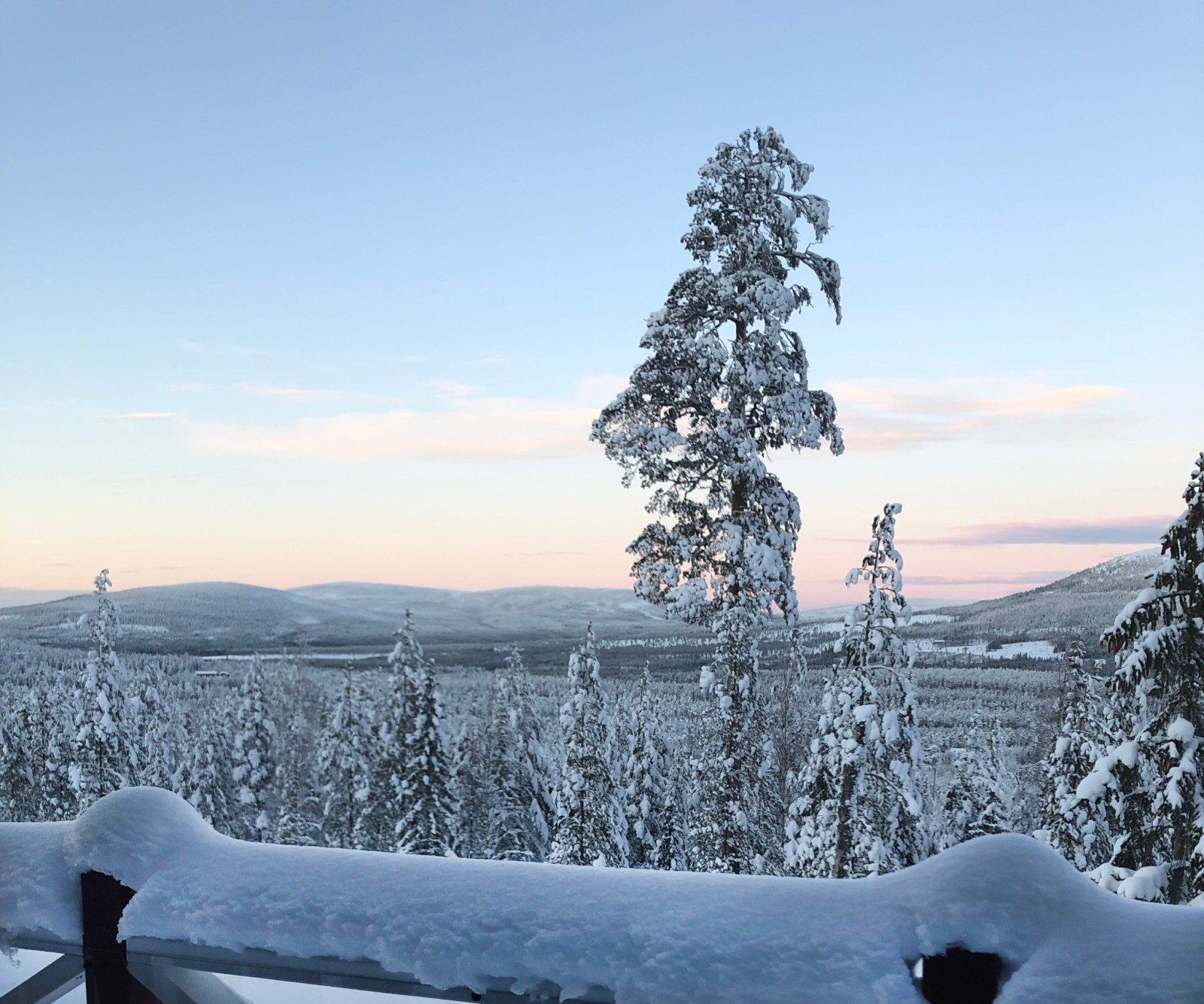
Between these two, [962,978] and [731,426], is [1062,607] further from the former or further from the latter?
[962,978]

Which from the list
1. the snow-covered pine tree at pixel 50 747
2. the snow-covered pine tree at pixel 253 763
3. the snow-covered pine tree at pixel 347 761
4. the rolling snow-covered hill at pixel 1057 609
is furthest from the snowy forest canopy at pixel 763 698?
the snow-covered pine tree at pixel 253 763

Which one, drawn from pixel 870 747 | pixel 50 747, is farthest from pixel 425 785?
pixel 870 747

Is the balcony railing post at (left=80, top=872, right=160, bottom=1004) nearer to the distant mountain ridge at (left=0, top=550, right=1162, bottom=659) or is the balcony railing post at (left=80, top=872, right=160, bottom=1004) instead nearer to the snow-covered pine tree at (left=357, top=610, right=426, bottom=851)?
the snow-covered pine tree at (left=357, top=610, right=426, bottom=851)

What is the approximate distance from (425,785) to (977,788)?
507 inches

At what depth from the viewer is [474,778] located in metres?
28.1

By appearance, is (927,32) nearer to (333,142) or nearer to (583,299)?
(583,299)

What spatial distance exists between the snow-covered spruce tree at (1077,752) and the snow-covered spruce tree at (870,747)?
176 inches

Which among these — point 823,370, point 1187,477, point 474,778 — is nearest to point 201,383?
point 474,778

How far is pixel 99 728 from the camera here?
19.7 meters

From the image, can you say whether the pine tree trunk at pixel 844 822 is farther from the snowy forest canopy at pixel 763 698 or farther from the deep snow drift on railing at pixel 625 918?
the deep snow drift on railing at pixel 625 918

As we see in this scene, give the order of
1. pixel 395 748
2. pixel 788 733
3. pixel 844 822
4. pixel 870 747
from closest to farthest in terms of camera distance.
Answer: pixel 870 747
pixel 844 822
pixel 788 733
pixel 395 748

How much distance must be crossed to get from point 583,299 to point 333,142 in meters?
8.04

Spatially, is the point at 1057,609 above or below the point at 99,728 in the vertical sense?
above

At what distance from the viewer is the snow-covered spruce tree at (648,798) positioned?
919 inches
